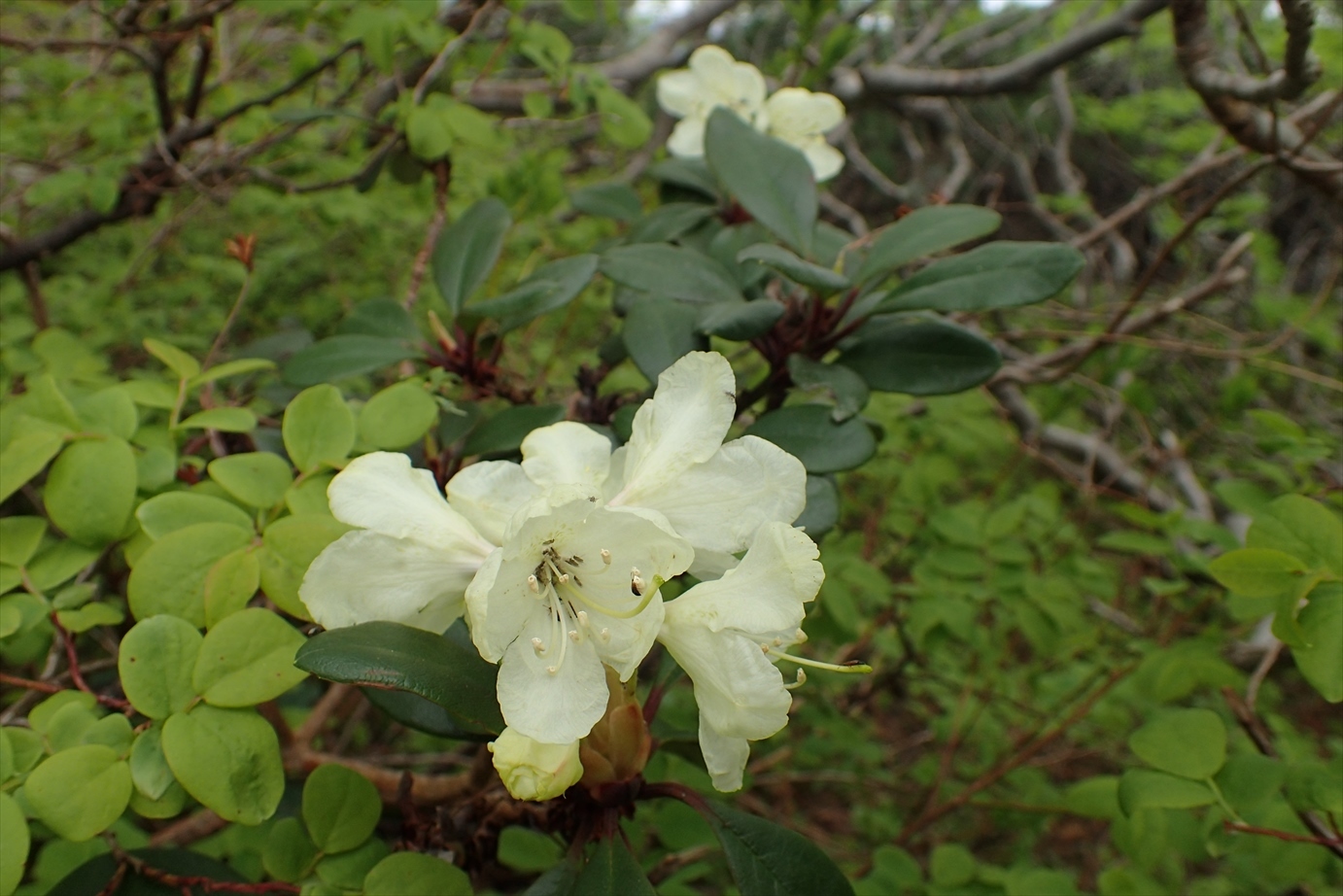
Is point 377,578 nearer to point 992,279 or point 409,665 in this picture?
point 409,665

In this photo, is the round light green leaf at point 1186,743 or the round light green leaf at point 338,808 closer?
the round light green leaf at point 338,808

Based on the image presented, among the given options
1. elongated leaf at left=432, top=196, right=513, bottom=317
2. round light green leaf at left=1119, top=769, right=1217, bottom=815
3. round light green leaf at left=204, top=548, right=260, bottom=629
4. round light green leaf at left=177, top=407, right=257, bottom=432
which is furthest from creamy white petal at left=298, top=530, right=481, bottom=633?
round light green leaf at left=1119, top=769, right=1217, bottom=815

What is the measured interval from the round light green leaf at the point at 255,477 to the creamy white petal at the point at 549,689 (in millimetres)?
353

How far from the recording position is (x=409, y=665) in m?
0.62

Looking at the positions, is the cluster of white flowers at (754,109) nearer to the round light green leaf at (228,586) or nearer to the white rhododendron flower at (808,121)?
the white rhododendron flower at (808,121)

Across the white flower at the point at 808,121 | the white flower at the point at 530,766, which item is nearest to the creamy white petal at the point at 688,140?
the white flower at the point at 808,121

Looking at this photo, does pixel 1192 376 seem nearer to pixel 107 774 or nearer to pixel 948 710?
pixel 948 710

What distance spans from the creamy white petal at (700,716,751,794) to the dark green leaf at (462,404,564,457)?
0.38m

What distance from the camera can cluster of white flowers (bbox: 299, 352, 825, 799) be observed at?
24.3 inches

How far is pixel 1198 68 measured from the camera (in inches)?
53.7

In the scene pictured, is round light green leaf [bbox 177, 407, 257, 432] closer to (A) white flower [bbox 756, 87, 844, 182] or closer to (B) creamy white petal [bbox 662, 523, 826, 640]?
(B) creamy white petal [bbox 662, 523, 826, 640]

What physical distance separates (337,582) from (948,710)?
7.48 feet

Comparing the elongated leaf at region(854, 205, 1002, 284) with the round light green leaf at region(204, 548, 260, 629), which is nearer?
the round light green leaf at region(204, 548, 260, 629)

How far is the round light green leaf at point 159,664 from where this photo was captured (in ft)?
2.27
